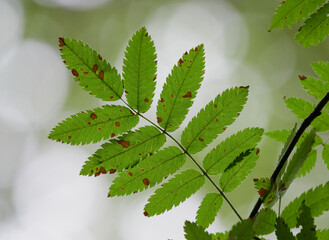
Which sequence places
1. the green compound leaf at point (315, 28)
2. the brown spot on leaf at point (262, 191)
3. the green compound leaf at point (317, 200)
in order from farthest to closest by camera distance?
the green compound leaf at point (315, 28) < the green compound leaf at point (317, 200) < the brown spot on leaf at point (262, 191)

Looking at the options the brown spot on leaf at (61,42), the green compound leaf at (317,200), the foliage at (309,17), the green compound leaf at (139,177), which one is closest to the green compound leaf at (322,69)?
the foliage at (309,17)

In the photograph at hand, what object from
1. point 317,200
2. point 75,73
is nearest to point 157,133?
point 75,73

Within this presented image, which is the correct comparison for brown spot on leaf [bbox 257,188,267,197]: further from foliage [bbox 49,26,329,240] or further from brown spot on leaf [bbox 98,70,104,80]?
brown spot on leaf [bbox 98,70,104,80]

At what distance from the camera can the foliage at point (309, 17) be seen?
5.29ft

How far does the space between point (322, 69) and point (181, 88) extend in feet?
2.26

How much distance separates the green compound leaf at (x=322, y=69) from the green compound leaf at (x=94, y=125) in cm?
82

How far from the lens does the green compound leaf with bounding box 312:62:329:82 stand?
1.67 meters

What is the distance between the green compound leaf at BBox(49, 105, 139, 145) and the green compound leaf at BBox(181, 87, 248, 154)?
23 centimetres

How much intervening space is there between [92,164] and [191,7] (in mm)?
13284

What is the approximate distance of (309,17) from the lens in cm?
162

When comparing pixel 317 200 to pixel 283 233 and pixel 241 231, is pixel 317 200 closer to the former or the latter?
pixel 283 233

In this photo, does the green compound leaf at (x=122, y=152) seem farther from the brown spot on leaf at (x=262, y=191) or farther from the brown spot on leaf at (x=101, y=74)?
the brown spot on leaf at (x=262, y=191)

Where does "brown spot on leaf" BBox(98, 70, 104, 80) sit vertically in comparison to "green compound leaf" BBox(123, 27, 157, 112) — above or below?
above

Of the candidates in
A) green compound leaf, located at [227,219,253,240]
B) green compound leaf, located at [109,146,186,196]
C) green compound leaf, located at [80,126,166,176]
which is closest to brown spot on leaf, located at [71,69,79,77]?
green compound leaf, located at [80,126,166,176]
